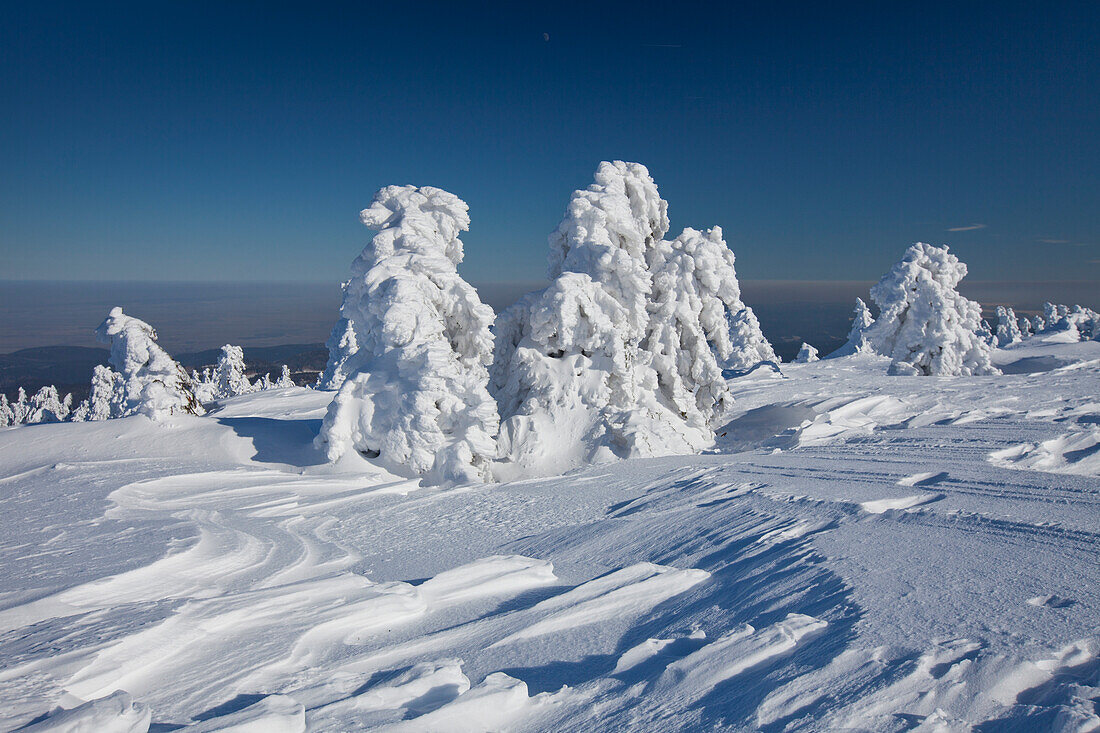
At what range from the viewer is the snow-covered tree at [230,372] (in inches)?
1924

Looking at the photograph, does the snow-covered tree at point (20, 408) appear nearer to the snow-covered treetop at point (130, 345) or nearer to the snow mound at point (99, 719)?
the snow-covered treetop at point (130, 345)

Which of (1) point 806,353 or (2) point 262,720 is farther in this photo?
(1) point 806,353

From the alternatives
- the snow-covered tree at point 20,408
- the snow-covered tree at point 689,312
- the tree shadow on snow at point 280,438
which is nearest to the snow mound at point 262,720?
the tree shadow on snow at point 280,438

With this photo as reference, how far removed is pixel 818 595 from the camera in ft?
13.2

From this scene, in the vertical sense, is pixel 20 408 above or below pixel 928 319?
below

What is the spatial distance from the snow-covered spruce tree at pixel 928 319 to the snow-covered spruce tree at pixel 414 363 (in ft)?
83.3

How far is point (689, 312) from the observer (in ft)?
60.0

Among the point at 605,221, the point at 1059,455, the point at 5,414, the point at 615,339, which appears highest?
the point at 605,221

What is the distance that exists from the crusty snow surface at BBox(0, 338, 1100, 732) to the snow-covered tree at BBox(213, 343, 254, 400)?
142 ft

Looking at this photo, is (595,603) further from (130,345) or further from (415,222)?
(130,345)

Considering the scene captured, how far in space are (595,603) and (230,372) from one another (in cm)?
5295

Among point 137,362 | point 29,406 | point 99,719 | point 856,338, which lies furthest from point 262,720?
point 29,406

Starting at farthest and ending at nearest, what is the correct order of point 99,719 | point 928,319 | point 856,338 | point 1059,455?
point 856,338
point 928,319
point 1059,455
point 99,719

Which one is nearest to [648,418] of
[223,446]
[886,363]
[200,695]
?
[223,446]
